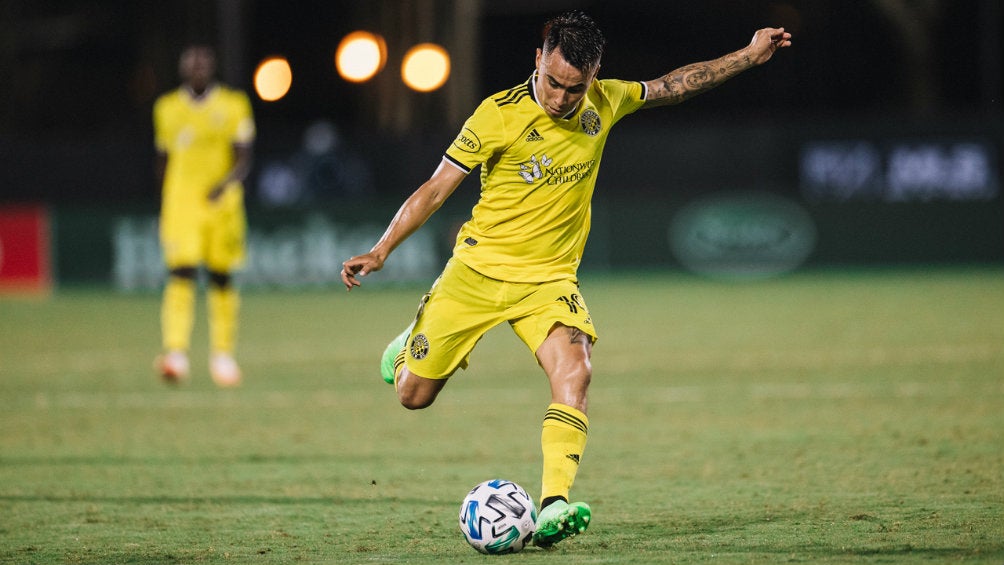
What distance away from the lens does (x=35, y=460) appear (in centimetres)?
855

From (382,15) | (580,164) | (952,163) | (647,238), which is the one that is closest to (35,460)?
(580,164)

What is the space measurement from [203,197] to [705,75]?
6565 millimetres

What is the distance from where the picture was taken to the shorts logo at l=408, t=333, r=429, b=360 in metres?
6.68

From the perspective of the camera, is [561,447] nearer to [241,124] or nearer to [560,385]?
[560,385]

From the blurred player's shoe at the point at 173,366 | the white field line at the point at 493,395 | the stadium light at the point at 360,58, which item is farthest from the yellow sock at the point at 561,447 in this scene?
the blurred player's shoe at the point at 173,366

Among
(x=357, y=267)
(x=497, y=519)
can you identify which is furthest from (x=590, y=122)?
(x=497, y=519)

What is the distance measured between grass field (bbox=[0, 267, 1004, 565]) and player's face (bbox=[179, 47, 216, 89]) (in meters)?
2.61

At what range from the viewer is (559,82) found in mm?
6129

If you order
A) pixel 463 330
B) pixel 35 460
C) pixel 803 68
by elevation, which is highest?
pixel 803 68

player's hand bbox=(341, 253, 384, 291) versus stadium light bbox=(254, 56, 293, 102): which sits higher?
stadium light bbox=(254, 56, 293, 102)

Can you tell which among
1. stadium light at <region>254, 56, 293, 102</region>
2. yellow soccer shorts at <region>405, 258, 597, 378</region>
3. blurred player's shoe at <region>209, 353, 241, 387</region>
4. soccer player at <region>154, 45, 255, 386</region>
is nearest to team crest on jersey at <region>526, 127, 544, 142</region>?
yellow soccer shorts at <region>405, 258, 597, 378</region>

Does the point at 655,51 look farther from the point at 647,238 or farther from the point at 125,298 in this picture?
the point at 125,298

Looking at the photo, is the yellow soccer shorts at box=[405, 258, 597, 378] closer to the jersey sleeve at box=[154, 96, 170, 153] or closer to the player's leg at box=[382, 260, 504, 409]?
the player's leg at box=[382, 260, 504, 409]

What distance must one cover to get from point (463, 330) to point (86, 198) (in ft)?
63.4
